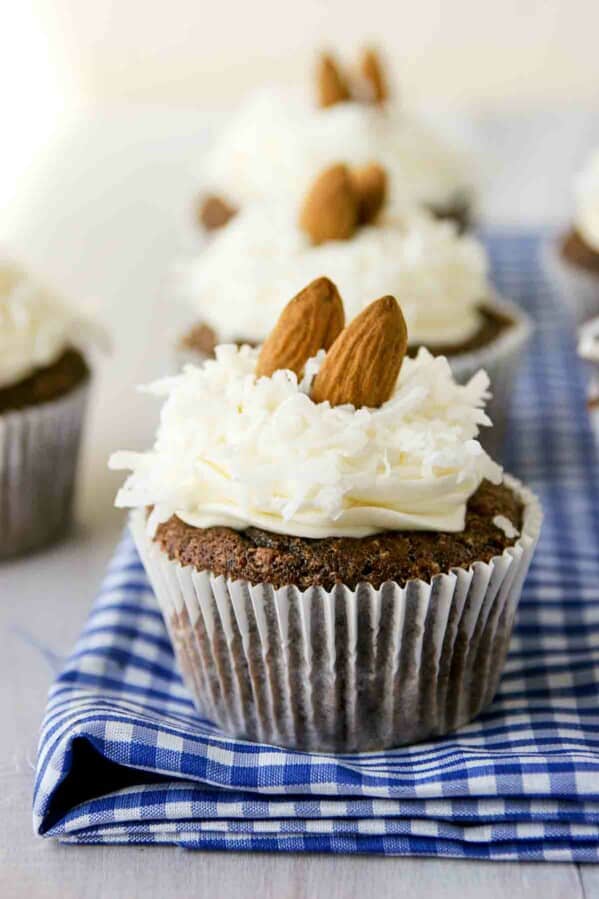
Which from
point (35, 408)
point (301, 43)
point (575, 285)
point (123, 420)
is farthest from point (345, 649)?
point (301, 43)

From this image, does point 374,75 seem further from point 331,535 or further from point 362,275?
point 331,535

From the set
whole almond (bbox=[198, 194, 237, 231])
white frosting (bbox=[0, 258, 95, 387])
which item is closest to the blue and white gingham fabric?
white frosting (bbox=[0, 258, 95, 387])

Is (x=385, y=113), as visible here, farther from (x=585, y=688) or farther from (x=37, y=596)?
(x=585, y=688)

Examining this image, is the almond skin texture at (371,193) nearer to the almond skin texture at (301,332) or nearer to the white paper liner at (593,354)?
the white paper liner at (593,354)

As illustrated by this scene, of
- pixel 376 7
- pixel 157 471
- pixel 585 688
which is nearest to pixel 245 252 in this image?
pixel 157 471

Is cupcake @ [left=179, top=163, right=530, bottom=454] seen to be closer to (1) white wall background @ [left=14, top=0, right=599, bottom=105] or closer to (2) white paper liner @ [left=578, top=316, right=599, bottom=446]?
(2) white paper liner @ [left=578, top=316, right=599, bottom=446]

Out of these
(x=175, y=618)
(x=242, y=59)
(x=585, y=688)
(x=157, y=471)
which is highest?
(x=157, y=471)
